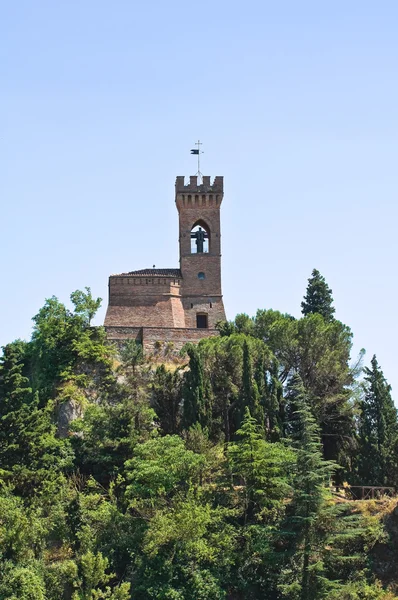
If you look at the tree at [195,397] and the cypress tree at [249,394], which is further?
the tree at [195,397]

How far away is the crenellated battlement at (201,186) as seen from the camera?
6144 centimetres

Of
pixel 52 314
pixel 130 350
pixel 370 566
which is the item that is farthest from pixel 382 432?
pixel 52 314

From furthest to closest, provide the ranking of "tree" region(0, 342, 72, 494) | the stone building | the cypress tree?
the stone building, the cypress tree, "tree" region(0, 342, 72, 494)

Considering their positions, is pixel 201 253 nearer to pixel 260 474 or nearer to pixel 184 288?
pixel 184 288

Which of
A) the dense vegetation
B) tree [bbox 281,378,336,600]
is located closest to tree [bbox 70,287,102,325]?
the dense vegetation

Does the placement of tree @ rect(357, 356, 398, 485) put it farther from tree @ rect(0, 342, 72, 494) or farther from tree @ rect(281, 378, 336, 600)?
tree @ rect(0, 342, 72, 494)

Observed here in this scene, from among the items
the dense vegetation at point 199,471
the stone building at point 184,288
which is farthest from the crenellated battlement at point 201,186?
the dense vegetation at point 199,471

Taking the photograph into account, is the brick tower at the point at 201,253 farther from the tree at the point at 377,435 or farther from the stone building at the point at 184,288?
the tree at the point at 377,435

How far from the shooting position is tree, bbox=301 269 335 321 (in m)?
57.8

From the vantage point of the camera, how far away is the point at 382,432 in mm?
43844

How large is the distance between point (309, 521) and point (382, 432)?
25.2 ft

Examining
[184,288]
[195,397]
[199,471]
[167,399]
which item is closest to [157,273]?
[184,288]

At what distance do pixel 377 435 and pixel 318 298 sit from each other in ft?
51.4

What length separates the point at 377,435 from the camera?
4388 centimetres
